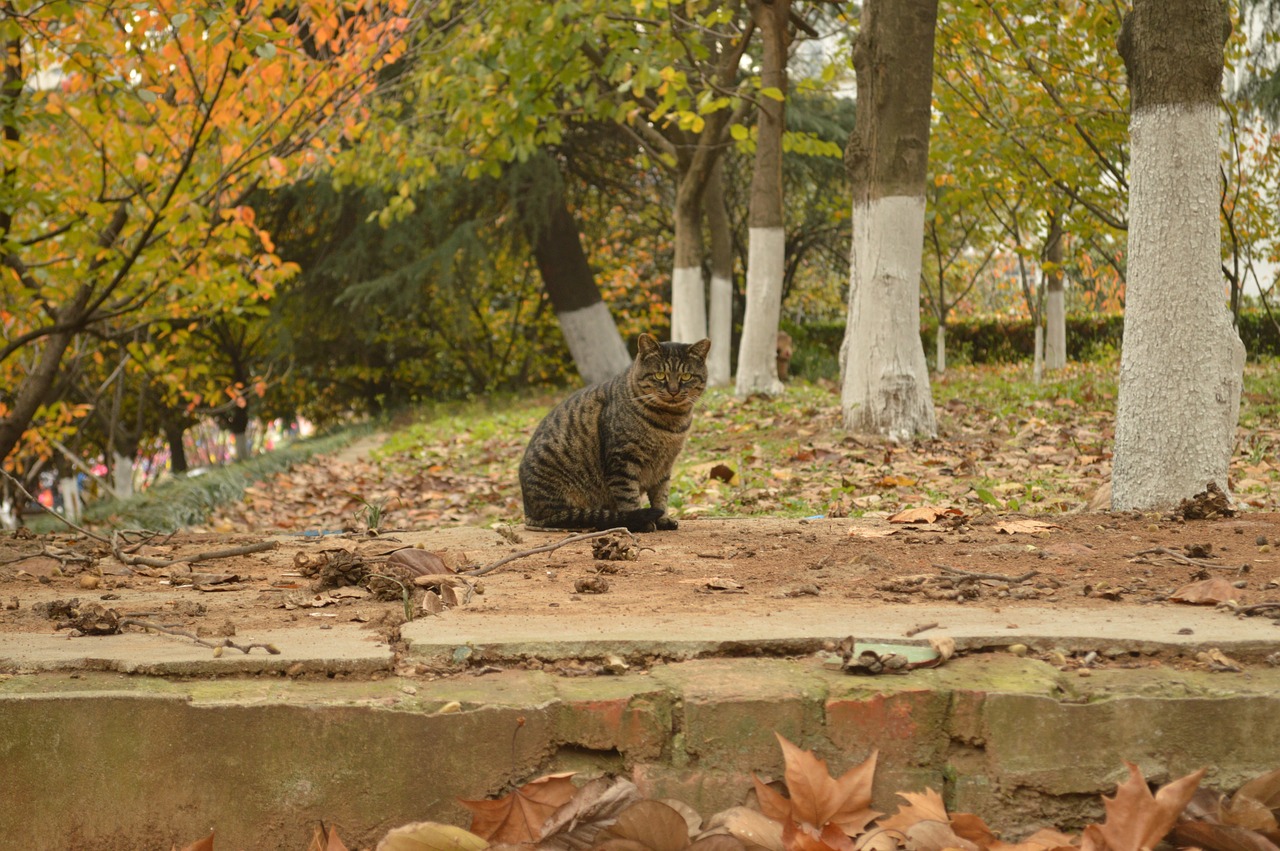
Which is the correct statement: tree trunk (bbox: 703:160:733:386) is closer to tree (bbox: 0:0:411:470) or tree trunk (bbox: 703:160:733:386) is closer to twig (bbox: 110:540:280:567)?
tree (bbox: 0:0:411:470)

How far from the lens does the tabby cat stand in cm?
514

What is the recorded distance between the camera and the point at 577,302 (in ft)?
58.7

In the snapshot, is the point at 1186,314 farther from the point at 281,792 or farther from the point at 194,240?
the point at 194,240

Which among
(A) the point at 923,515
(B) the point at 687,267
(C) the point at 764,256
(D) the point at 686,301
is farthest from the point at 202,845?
(B) the point at 687,267

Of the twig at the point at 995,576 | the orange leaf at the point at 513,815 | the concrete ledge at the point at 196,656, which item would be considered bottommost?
the orange leaf at the point at 513,815

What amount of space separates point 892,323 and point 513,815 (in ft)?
22.1

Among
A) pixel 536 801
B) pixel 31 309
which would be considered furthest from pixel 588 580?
pixel 31 309

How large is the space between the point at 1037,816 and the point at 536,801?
102 centimetres

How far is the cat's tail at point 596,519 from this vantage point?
491 cm

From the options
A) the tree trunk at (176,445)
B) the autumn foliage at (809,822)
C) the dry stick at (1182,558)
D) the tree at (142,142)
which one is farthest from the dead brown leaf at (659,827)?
the tree trunk at (176,445)

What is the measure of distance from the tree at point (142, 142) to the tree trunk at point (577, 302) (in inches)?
304

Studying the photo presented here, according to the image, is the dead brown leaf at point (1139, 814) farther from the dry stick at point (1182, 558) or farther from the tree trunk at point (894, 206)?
the tree trunk at point (894, 206)

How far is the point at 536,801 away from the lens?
2225 mm

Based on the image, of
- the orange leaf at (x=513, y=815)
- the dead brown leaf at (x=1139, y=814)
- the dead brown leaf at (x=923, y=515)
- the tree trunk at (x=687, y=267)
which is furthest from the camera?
the tree trunk at (x=687, y=267)
